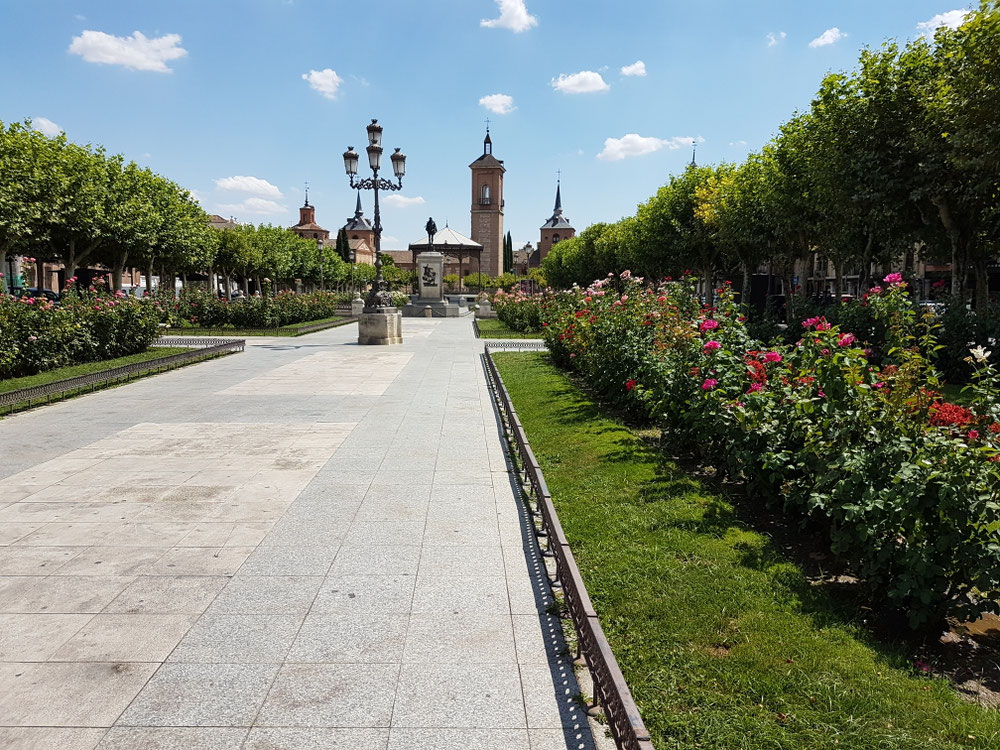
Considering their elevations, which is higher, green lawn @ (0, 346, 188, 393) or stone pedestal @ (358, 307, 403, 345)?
stone pedestal @ (358, 307, 403, 345)

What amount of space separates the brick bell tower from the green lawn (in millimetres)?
93687

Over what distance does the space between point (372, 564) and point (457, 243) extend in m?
101

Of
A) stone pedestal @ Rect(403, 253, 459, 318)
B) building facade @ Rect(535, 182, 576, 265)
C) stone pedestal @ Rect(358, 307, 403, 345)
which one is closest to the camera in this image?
stone pedestal @ Rect(358, 307, 403, 345)

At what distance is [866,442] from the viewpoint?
4.14 metres

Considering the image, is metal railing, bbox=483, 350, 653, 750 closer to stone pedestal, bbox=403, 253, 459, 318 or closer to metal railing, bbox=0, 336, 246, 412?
metal railing, bbox=0, 336, 246, 412

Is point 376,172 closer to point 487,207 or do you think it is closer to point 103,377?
point 103,377

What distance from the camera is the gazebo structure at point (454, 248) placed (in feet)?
334

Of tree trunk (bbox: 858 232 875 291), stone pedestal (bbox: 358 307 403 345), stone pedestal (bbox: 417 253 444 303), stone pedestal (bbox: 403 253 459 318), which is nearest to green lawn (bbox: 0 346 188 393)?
stone pedestal (bbox: 358 307 403 345)

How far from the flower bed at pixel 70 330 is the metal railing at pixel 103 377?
64.4 inches

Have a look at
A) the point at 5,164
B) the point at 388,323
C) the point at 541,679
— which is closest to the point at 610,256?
the point at 388,323

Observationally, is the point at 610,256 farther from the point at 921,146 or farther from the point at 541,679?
the point at 541,679

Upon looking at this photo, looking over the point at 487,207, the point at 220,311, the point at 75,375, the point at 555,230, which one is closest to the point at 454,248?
the point at 487,207

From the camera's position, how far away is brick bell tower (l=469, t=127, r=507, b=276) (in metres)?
109

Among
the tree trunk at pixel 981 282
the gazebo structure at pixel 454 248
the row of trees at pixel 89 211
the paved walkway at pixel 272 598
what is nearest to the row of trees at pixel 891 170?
the tree trunk at pixel 981 282
